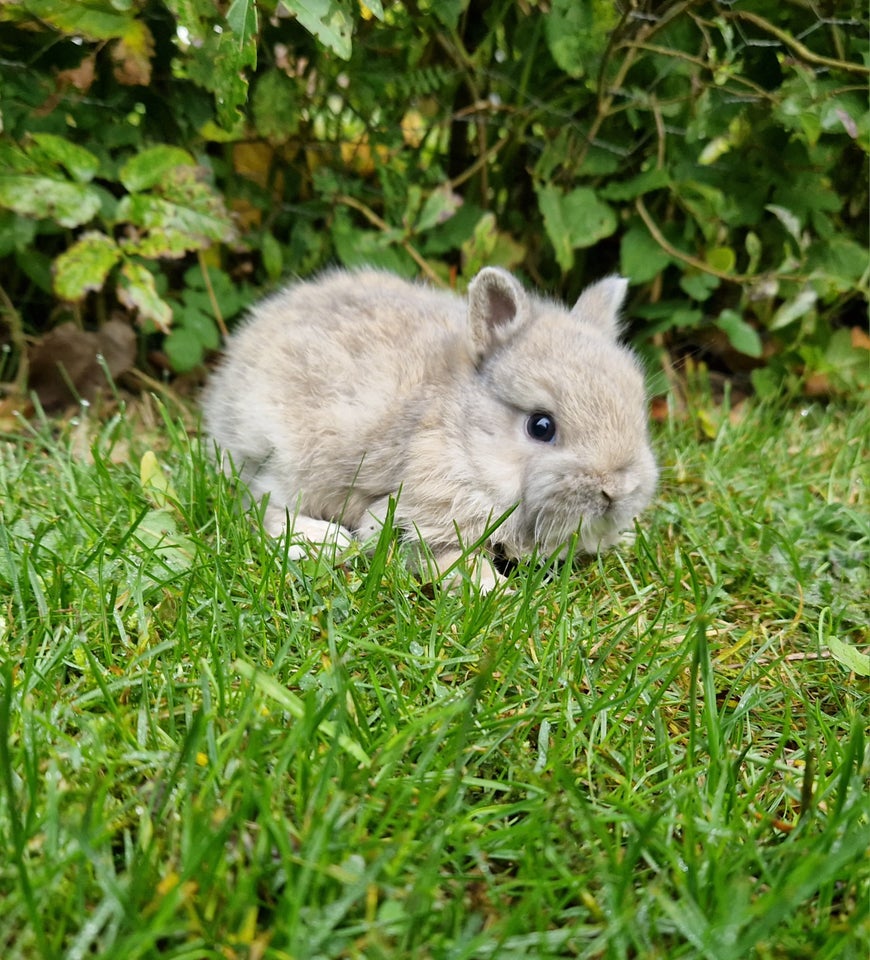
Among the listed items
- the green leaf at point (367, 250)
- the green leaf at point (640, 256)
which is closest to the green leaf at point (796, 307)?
the green leaf at point (640, 256)

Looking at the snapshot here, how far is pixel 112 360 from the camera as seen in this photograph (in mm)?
3645

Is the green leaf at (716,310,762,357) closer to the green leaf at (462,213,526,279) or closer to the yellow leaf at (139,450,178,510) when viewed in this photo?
the green leaf at (462,213,526,279)

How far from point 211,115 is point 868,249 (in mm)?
2854

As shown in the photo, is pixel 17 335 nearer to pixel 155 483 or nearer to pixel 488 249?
pixel 155 483

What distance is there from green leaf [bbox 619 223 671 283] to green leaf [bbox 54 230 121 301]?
204 centimetres

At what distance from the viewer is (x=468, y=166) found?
400cm

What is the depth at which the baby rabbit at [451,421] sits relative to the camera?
2488 millimetres

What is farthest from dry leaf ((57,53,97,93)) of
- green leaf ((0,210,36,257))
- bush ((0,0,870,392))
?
green leaf ((0,210,36,257))

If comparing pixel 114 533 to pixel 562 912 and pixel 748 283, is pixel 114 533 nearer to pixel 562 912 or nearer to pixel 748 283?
pixel 562 912

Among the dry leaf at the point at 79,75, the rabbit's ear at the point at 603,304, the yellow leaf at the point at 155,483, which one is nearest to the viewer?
the yellow leaf at the point at 155,483

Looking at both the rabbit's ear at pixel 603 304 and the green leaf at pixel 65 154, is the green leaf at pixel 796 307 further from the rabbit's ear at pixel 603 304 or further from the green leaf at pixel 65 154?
the green leaf at pixel 65 154

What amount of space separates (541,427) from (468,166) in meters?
1.92

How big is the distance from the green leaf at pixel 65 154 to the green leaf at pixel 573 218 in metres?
1.73

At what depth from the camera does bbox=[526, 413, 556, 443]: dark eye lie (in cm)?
255
